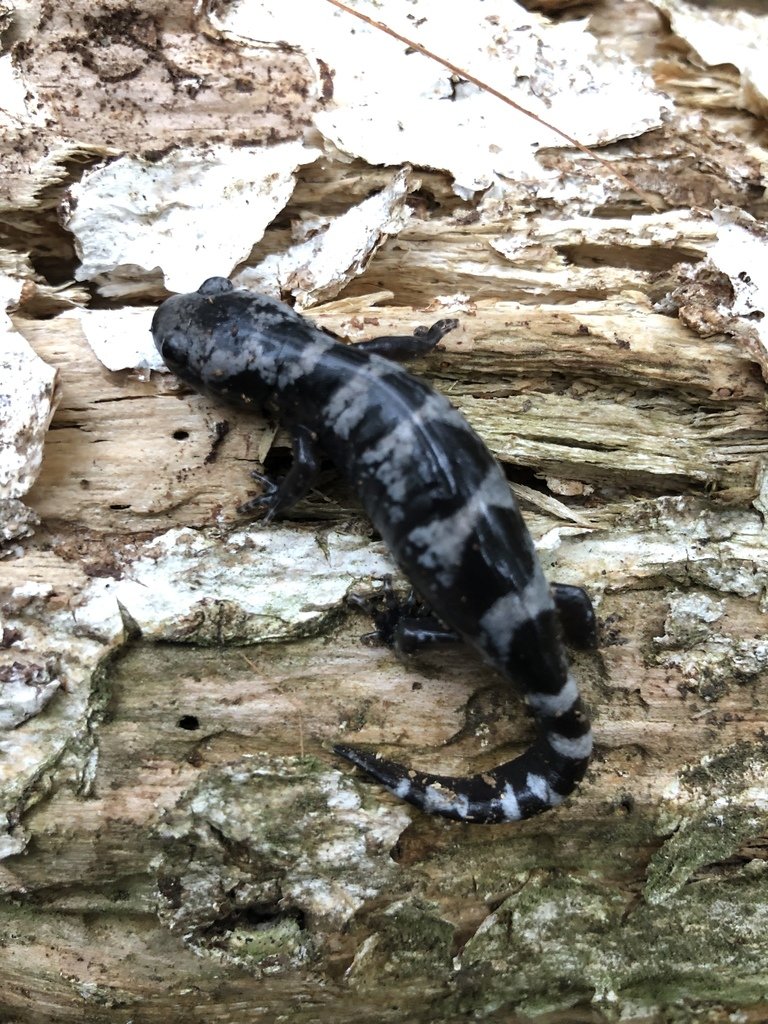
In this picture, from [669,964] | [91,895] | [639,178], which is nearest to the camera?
[91,895]

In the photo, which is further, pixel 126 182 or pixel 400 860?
pixel 126 182

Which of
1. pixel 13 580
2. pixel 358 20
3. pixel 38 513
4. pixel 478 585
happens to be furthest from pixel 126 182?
pixel 478 585

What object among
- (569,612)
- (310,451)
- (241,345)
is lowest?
(569,612)

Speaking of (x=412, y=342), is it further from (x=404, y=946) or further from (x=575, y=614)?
(x=404, y=946)

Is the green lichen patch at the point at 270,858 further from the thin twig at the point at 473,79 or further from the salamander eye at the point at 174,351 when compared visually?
the thin twig at the point at 473,79

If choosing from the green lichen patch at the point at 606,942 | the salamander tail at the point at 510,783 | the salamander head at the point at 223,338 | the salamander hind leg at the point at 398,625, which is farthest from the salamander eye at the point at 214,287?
→ the green lichen patch at the point at 606,942

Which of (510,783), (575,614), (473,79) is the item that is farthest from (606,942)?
(473,79)

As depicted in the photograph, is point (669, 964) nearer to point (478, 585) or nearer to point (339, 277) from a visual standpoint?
point (478, 585)
